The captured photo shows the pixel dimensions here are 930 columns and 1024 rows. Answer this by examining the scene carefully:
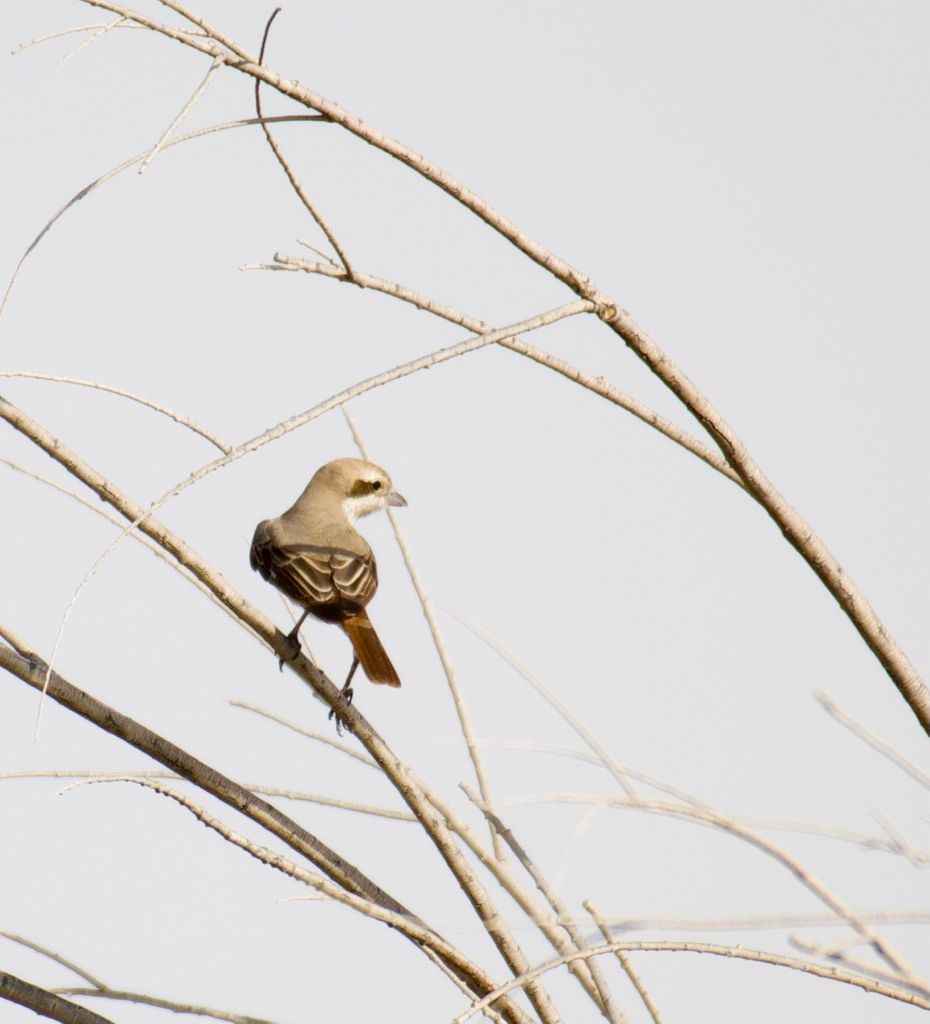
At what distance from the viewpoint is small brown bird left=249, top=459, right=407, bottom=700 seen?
492 centimetres

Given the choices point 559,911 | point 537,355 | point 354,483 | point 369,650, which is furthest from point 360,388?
point 354,483

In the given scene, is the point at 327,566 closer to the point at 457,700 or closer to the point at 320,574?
the point at 320,574

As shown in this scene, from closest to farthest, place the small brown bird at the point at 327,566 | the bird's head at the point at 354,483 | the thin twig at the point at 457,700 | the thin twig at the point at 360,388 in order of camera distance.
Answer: the thin twig at the point at 360,388 → the thin twig at the point at 457,700 → the small brown bird at the point at 327,566 → the bird's head at the point at 354,483

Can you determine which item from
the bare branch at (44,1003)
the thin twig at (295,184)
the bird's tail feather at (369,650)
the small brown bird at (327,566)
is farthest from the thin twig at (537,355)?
the bird's tail feather at (369,650)

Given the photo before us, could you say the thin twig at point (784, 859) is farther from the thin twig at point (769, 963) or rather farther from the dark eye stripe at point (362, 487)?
the dark eye stripe at point (362, 487)

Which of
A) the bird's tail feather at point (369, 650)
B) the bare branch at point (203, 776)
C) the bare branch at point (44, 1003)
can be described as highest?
the bird's tail feather at point (369, 650)

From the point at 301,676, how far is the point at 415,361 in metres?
1.42

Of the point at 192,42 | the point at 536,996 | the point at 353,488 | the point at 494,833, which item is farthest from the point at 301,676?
the point at 353,488

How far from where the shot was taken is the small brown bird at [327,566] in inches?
194

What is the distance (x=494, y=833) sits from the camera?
117 inches

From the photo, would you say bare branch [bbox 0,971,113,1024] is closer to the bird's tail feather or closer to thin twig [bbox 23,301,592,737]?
thin twig [bbox 23,301,592,737]

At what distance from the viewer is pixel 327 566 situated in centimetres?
507

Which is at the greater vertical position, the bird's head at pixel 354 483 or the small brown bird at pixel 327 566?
the bird's head at pixel 354 483

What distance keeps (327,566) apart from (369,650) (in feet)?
1.18
